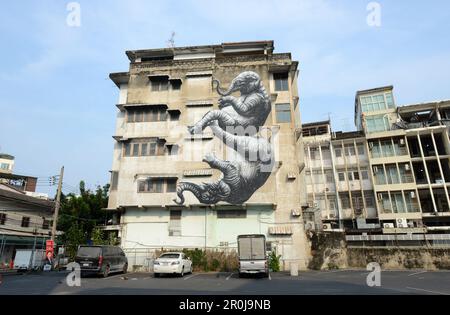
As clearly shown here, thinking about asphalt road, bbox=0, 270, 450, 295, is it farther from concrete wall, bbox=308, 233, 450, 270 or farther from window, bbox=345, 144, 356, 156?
window, bbox=345, 144, 356, 156

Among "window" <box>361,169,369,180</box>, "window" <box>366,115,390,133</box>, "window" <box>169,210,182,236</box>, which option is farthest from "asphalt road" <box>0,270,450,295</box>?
"window" <box>366,115,390,133</box>

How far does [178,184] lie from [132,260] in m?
8.06

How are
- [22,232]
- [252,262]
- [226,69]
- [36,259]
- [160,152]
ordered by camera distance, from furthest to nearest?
[22,232]
[226,69]
[160,152]
[36,259]
[252,262]

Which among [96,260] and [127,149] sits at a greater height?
[127,149]

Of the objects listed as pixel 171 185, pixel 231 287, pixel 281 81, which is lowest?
pixel 231 287

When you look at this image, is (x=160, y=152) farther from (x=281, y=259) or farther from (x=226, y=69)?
(x=281, y=259)

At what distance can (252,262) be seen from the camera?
65.9 ft

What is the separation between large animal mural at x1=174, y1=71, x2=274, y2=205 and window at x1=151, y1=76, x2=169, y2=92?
18.8ft

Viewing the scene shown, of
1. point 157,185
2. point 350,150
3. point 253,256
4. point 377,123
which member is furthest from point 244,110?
point 377,123

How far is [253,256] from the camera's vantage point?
2039cm

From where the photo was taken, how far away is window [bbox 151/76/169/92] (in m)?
32.8

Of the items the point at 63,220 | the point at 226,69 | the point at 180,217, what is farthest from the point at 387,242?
the point at 63,220

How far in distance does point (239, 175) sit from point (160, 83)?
1378cm

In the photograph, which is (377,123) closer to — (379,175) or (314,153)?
(379,175)
